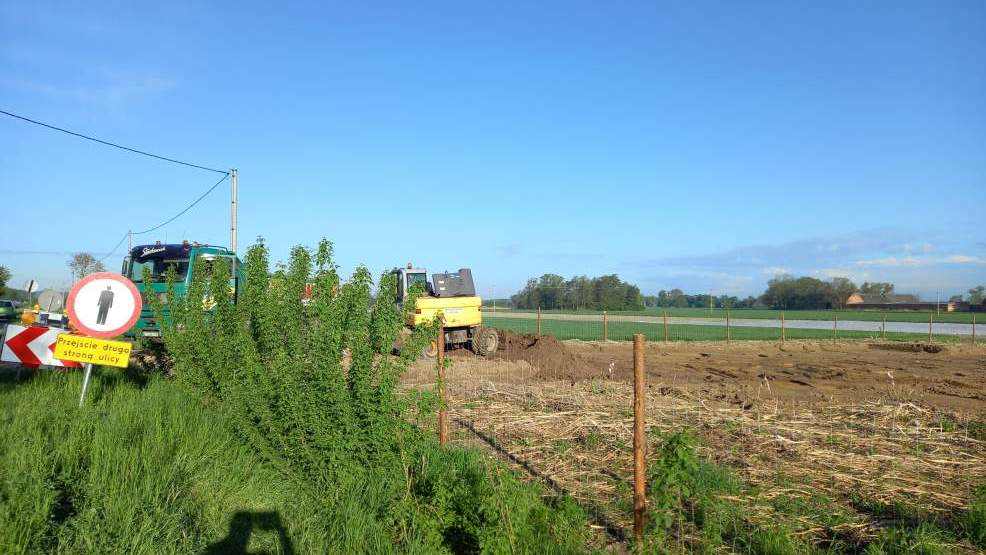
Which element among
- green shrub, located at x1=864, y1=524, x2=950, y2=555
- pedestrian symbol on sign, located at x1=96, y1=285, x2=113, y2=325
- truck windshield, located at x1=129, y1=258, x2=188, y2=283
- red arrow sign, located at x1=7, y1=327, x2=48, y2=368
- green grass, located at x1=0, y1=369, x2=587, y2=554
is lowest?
green shrub, located at x1=864, y1=524, x2=950, y2=555

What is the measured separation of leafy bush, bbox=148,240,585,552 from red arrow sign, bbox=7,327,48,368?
332 centimetres

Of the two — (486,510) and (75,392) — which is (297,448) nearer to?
(486,510)

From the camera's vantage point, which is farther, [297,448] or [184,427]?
[184,427]

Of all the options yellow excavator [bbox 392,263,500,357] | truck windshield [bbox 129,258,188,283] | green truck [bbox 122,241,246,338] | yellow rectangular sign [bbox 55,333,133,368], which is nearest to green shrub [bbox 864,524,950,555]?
yellow rectangular sign [bbox 55,333,133,368]

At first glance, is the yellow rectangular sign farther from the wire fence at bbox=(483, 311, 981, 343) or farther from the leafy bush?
the wire fence at bbox=(483, 311, 981, 343)

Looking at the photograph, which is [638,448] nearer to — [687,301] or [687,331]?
[687,331]

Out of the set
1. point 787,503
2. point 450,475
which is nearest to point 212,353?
point 450,475

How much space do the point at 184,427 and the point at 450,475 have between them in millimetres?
3105

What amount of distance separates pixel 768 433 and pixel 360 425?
595 centimetres

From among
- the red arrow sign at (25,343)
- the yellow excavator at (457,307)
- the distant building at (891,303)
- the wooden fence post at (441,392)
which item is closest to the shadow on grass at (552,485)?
the wooden fence post at (441,392)

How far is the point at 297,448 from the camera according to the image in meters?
6.63

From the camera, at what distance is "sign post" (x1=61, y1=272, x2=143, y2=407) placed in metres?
7.58

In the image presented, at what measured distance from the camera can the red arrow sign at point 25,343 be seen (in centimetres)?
920

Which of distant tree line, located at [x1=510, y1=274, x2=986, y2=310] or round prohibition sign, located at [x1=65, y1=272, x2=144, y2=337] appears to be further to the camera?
distant tree line, located at [x1=510, y1=274, x2=986, y2=310]
